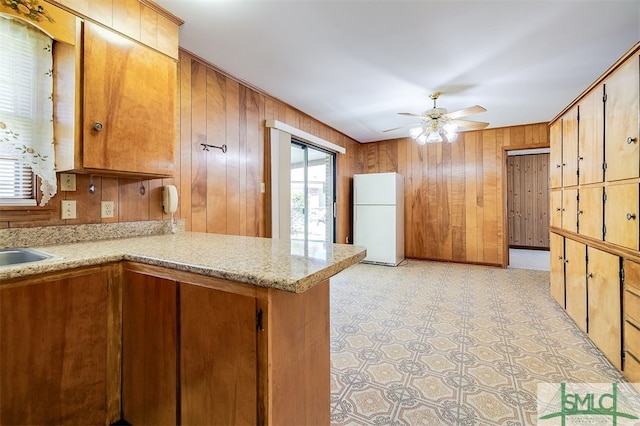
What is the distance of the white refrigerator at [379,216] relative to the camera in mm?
4918

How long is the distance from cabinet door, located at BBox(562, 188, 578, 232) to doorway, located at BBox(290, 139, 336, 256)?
8.57ft

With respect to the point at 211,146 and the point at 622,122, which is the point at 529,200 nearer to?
the point at 622,122

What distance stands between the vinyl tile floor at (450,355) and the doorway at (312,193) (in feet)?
3.78

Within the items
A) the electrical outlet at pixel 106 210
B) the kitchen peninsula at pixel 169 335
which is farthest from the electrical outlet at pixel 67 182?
the kitchen peninsula at pixel 169 335

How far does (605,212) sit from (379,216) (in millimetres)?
3158

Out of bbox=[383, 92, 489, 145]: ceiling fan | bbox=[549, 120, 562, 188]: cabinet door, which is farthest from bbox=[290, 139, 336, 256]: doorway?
bbox=[549, 120, 562, 188]: cabinet door

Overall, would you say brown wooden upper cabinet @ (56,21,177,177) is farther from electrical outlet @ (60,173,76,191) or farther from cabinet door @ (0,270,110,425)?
cabinet door @ (0,270,110,425)

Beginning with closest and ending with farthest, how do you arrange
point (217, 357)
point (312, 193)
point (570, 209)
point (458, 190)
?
point (217, 357) < point (570, 209) < point (312, 193) < point (458, 190)

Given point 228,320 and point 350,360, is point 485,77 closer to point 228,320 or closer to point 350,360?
point 350,360

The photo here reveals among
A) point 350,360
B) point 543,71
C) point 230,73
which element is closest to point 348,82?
point 230,73

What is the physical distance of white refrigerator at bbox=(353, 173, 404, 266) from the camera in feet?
16.1

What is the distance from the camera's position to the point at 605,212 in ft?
6.63

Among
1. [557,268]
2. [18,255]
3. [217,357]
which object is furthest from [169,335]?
[557,268]

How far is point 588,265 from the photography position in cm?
231
